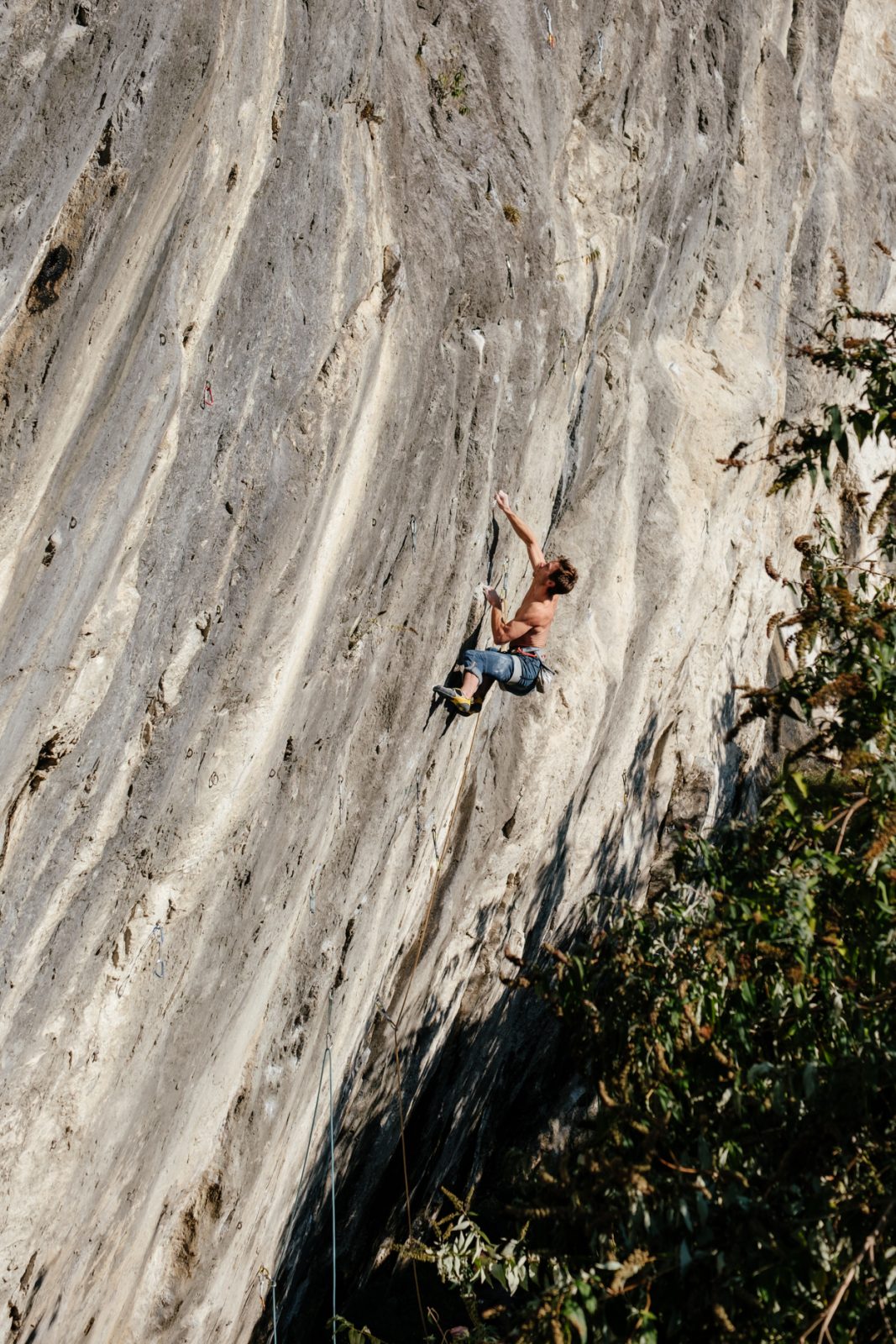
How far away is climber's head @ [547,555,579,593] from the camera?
6422mm

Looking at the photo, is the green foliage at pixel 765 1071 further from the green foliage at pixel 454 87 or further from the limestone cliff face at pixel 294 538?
the green foliage at pixel 454 87

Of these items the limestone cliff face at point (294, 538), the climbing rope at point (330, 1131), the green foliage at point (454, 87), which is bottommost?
the climbing rope at point (330, 1131)

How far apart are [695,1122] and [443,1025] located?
140 inches

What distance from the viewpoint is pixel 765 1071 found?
12.5ft

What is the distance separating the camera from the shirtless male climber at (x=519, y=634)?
6207mm

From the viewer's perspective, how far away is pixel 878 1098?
406 centimetres

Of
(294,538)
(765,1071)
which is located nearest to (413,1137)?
(765,1071)

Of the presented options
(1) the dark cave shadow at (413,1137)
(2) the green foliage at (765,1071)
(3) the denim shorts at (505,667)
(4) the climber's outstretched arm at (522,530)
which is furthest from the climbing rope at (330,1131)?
(4) the climber's outstretched arm at (522,530)

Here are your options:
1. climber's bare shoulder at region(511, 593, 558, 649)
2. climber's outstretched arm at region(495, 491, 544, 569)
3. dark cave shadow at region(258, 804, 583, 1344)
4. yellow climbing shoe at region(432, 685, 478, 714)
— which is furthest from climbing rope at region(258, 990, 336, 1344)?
climber's outstretched arm at region(495, 491, 544, 569)

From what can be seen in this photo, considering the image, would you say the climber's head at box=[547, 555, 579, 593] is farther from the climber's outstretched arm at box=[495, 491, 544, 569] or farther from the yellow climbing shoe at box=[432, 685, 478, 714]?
the yellow climbing shoe at box=[432, 685, 478, 714]

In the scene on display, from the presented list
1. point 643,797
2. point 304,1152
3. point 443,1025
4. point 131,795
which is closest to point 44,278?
point 131,795

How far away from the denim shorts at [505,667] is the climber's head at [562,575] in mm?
483

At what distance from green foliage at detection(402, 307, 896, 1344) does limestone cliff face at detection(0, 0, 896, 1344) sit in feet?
5.13

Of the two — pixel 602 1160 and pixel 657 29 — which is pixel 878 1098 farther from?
pixel 657 29
